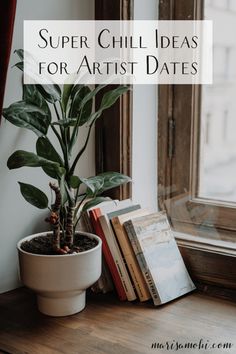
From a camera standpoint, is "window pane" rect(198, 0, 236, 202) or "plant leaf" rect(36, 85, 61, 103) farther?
"window pane" rect(198, 0, 236, 202)

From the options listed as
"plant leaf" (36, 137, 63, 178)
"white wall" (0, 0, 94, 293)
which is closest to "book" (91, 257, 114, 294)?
"white wall" (0, 0, 94, 293)

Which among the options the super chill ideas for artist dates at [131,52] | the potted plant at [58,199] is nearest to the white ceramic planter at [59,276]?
the potted plant at [58,199]

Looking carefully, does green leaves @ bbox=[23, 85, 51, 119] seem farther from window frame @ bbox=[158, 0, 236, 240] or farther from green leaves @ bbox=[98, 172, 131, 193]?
window frame @ bbox=[158, 0, 236, 240]

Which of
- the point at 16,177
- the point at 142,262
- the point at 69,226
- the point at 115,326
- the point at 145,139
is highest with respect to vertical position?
the point at 145,139

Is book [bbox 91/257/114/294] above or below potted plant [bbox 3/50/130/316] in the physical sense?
below

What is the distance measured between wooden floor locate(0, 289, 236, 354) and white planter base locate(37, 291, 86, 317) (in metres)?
0.02

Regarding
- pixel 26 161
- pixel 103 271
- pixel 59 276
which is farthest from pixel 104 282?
pixel 26 161

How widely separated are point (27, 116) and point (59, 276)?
395 millimetres

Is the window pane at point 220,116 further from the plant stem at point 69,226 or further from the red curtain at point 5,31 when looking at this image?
the red curtain at point 5,31

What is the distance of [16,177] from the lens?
1463mm

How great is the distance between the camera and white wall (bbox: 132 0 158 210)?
1.66 metres

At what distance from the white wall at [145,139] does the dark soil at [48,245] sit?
0.34 meters

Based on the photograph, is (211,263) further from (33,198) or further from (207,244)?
(33,198)

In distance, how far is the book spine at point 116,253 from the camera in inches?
56.8
